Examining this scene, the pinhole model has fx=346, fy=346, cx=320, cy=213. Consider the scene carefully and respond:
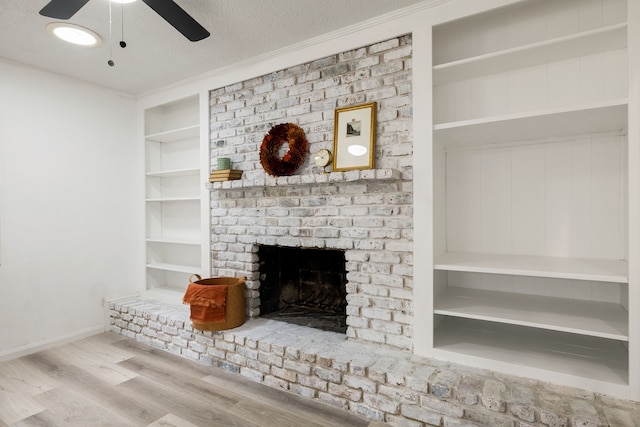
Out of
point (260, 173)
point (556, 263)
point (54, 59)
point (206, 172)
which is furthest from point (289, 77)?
point (556, 263)

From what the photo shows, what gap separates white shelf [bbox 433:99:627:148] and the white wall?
10.5ft

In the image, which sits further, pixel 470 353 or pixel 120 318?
pixel 120 318

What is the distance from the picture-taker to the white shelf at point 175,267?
3.33 metres

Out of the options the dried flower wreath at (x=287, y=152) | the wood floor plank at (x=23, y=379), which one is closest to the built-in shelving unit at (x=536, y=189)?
the dried flower wreath at (x=287, y=152)

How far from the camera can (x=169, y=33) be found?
243 centimetres

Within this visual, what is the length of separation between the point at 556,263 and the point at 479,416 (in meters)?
0.94

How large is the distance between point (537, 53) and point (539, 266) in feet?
3.95

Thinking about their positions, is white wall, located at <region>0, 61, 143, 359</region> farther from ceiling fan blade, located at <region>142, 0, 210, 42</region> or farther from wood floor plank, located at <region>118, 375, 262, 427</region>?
ceiling fan blade, located at <region>142, 0, 210, 42</region>

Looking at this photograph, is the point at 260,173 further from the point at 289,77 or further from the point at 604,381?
the point at 604,381

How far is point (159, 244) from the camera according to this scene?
3834 millimetres

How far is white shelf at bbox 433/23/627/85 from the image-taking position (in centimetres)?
178

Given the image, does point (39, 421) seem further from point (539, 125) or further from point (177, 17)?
point (539, 125)

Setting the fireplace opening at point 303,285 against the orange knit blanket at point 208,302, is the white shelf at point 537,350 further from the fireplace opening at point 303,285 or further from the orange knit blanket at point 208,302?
the orange knit blanket at point 208,302

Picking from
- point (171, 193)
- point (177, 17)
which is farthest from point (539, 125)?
point (171, 193)
